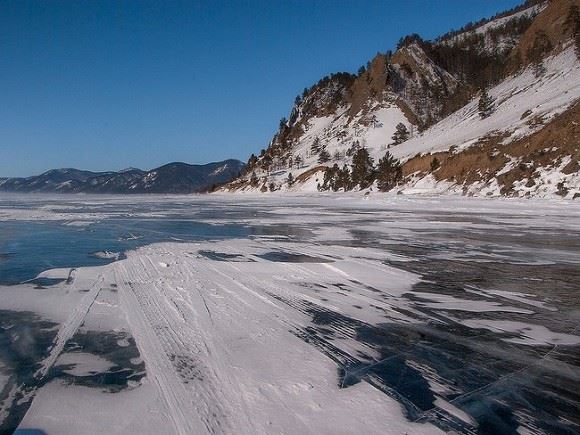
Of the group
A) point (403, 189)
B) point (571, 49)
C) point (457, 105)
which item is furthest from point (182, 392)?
point (457, 105)

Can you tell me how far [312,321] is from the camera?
524cm

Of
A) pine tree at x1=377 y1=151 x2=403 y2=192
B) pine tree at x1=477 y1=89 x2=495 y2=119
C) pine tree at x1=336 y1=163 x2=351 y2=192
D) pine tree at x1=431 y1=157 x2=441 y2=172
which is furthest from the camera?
pine tree at x1=336 y1=163 x2=351 y2=192

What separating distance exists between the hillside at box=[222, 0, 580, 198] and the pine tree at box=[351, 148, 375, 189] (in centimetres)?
Answer: 29

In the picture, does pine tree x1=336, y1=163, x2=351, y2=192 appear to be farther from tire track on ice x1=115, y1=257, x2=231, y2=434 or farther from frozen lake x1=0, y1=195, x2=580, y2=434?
tire track on ice x1=115, y1=257, x2=231, y2=434

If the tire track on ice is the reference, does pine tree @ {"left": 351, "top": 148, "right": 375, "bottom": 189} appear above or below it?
above

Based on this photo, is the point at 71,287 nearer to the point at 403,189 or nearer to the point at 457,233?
the point at 457,233

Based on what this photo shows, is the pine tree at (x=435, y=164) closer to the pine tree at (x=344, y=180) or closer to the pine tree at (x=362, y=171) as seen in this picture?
the pine tree at (x=362, y=171)

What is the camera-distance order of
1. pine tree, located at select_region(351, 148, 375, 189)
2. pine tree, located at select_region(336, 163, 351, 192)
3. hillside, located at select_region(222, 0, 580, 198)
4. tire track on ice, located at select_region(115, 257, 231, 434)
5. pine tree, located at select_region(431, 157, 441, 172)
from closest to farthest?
tire track on ice, located at select_region(115, 257, 231, 434) → hillside, located at select_region(222, 0, 580, 198) → pine tree, located at select_region(431, 157, 441, 172) → pine tree, located at select_region(351, 148, 375, 189) → pine tree, located at select_region(336, 163, 351, 192)

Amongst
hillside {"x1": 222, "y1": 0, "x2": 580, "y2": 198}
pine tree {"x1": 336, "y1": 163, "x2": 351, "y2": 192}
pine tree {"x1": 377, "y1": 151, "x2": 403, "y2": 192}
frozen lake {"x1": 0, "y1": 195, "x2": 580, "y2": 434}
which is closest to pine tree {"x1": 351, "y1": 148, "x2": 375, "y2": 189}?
hillside {"x1": 222, "y1": 0, "x2": 580, "y2": 198}

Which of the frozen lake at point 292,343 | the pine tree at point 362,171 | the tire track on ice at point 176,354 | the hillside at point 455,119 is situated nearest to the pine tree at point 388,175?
the hillside at point 455,119

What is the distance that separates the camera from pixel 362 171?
6644 centimetres

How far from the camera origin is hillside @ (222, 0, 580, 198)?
3391 cm

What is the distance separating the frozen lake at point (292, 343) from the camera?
10.1 feet

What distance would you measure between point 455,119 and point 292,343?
83893mm
